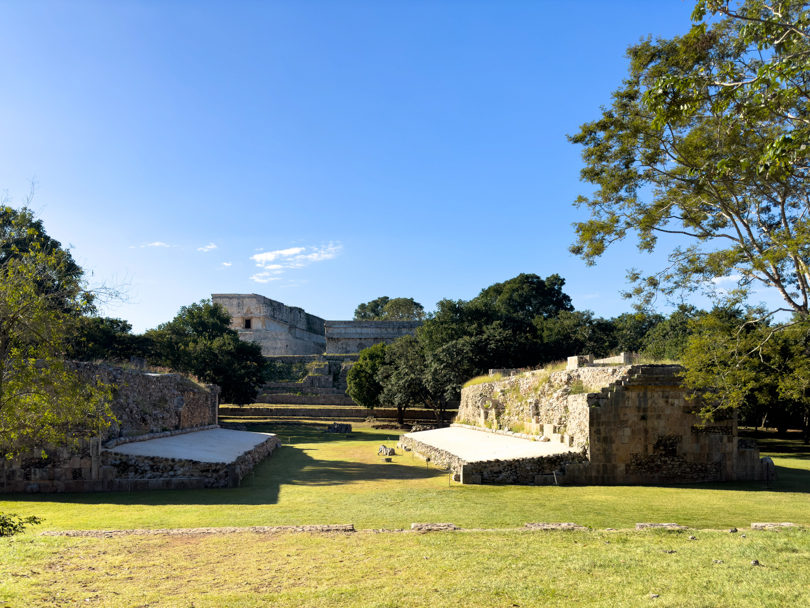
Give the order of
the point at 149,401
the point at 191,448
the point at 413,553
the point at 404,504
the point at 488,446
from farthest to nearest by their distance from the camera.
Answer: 1. the point at 149,401
2. the point at 488,446
3. the point at 191,448
4. the point at 404,504
5. the point at 413,553

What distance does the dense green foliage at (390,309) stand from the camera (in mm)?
78500

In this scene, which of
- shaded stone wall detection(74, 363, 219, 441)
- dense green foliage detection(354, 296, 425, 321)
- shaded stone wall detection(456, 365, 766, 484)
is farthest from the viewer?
dense green foliage detection(354, 296, 425, 321)

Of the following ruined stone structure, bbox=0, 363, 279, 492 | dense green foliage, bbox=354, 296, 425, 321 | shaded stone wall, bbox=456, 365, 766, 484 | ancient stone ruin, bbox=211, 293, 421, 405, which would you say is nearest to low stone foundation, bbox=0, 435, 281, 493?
ruined stone structure, bbox=0, 363, 279, 492

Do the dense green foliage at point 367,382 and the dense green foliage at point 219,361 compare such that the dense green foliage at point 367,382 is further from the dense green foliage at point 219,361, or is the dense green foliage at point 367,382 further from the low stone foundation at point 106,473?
the low stone foundation at point 106,473

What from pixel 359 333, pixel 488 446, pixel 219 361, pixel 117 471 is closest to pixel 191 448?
pixel 117 471

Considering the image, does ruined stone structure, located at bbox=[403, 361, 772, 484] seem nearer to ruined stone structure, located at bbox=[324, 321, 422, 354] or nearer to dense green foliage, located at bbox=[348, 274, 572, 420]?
dense green foliage, located at bbox=[348, 274, 572, 420]

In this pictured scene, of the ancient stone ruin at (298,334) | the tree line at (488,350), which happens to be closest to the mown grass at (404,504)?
the tree line at (488,350)

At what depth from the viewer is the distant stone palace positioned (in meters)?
58.4

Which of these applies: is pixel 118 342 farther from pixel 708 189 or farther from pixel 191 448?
pixel 708 189

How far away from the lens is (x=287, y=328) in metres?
60.6

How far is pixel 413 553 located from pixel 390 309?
75035mm

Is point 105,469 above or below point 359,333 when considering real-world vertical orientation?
below

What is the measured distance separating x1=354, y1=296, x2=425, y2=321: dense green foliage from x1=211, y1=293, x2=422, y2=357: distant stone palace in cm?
1229

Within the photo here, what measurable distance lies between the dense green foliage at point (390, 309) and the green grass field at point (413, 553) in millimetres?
62800
